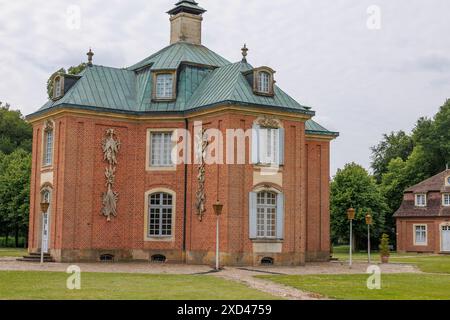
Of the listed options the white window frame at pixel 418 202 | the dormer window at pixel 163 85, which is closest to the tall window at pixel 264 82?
the dormer window at pixel 163 85

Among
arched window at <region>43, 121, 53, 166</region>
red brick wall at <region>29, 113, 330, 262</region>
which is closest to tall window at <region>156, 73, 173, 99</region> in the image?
red brick wall at <region>29, 113, 330, 262</region>

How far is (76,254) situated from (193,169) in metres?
6.72

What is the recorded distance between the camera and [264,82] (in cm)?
3306

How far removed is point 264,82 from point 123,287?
1612 centimetres

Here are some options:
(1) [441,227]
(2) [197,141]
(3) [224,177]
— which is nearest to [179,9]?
(2) [197,141]

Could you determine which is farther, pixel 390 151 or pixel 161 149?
pixel 390 151

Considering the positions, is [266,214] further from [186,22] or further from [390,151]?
[390,151]

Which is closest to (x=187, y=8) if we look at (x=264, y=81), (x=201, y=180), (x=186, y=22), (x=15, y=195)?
(x=186, y=22)

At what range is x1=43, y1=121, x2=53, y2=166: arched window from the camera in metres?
34.2

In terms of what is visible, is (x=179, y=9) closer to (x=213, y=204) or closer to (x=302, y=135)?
(x=302, y=135)

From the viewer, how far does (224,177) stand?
31.1 meters

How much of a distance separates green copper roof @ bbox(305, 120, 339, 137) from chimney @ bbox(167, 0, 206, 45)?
7790 millimetres

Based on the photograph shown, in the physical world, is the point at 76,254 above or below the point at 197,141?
below

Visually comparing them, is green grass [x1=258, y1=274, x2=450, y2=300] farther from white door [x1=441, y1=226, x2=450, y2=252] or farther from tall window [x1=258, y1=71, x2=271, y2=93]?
white door [x1=441, y1=226, x2=450, y2=252]
